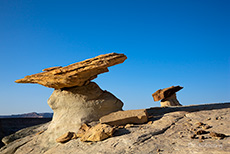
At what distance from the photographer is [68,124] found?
7.18m

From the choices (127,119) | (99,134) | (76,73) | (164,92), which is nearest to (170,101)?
(164,92)

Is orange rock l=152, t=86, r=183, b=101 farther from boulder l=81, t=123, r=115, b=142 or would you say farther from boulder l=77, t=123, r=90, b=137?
boulder l=81, t=123, r=115, b=142

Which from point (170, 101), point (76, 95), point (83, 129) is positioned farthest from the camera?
point (170, 101)

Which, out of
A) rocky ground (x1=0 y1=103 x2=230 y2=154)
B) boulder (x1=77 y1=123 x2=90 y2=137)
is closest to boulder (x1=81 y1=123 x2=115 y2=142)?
rocky ground (x1=0 y1=103 x2=230 y2=154)

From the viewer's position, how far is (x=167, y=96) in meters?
15.8

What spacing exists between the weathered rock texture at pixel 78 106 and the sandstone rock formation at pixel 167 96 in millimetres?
8500

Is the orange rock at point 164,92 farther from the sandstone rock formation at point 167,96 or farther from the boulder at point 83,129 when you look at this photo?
the boulder at point 83,129

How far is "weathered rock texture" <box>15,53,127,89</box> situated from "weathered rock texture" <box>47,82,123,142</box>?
361 millimetres

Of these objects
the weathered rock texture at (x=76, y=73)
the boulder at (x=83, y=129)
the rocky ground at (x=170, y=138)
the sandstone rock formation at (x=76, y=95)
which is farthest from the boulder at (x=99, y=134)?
the weathered rock texture at (x=76, y=73)

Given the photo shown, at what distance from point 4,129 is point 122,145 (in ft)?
63.5

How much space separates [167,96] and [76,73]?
10.7 meters

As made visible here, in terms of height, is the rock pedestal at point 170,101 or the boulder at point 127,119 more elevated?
the rock pedestal at point 170,101

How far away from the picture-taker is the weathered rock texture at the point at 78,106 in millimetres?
7195

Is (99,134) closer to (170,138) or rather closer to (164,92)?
(170,138)
